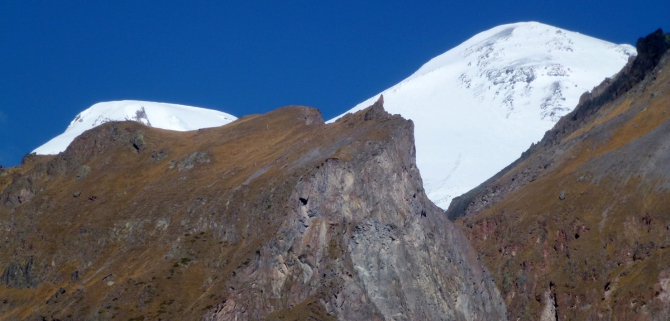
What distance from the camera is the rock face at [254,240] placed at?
92500mm

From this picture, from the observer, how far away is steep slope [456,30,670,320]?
407 ft

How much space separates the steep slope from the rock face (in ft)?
58.3

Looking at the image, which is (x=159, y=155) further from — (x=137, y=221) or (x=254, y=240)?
(x=254, y=240)

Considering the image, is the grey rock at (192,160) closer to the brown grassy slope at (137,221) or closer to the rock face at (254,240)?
the rock face at (254,240)

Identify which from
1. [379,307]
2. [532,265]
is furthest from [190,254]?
[532,265]

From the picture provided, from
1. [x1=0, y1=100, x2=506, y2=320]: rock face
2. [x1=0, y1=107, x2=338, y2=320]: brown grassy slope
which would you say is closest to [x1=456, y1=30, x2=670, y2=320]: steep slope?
[x1=0, y1=100, x2=506, y2=320]: rock face

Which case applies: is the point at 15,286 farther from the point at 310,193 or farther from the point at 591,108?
the point at 591,108

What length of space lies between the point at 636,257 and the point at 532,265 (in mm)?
14021

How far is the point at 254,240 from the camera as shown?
97688 mm

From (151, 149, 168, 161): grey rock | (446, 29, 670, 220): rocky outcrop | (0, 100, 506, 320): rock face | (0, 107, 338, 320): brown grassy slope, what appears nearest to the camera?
(0, 100, 506, 320): rock face

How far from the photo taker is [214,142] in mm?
129375

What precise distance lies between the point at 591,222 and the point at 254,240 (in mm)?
56234

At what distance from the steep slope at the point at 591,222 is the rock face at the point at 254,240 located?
58.3 feet

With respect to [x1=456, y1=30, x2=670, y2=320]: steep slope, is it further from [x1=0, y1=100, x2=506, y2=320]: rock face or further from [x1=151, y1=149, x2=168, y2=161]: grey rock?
[x1=151, y1=149, x2=168, y2=161]: grey rock
